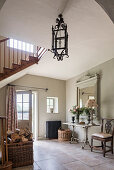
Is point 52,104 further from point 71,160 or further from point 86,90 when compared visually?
point 71,160

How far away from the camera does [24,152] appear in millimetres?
3248

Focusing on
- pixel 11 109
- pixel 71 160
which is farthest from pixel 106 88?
pixel 11 109

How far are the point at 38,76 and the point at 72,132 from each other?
8.63ft

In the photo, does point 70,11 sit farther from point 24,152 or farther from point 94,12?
point 24,152

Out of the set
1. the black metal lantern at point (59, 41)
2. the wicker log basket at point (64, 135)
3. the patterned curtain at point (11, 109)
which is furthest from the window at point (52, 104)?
the black metal lantern at point (59, 41)

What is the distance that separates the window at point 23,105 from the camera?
226 inches

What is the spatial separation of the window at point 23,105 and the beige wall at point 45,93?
18.1 inches

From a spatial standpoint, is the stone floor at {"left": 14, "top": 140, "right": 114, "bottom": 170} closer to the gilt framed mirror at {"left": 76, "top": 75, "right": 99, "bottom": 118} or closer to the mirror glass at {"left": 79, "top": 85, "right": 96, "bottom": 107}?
the gilt framed mirror at {"left": 76, "top": 75, "right": 99, "bottom": 118}

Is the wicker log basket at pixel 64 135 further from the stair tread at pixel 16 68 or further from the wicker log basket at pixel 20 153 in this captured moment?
the stair tread at pixel 16 68

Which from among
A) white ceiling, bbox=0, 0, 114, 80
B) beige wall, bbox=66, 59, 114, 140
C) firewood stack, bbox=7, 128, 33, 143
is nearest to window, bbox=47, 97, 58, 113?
beige wall, bbox=66, 59, 114, 140

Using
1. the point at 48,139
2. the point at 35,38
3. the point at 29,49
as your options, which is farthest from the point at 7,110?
the point at 35,38

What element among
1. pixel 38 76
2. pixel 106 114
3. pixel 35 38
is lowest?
pixel 106 114

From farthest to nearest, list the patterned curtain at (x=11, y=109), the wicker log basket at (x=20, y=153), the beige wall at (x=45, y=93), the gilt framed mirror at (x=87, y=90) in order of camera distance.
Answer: the beige wall at (x=45, y=93) < the patterned curtain at (x=11, y=109) < the gilt framed mirror at (x=87, y=90) < the wicker log basket at (x=20, y=153)

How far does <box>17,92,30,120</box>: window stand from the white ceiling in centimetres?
209
